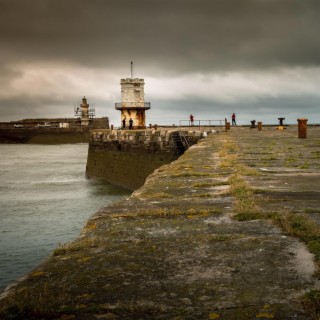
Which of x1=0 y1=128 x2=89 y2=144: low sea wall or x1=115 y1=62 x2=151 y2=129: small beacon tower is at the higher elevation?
x1=115 y1=62 x2=151 y2=129: small beacon tower

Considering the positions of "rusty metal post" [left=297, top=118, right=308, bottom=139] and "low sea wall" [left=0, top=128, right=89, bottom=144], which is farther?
"low sea wall" [left=0, top=128, right=89, bottom=144]

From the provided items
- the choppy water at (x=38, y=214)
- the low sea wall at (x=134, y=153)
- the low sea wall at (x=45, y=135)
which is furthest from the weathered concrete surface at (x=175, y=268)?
the low sea wall at (x=45, y=135)

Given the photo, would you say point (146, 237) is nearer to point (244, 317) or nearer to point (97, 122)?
point (244, 317)

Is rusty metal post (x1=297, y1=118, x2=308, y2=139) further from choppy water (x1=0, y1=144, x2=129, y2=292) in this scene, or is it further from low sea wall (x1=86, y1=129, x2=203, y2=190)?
choppy water (x1=0, y1=144, x2=129, y2=292)

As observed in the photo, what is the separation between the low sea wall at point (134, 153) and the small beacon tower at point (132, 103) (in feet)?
52.7

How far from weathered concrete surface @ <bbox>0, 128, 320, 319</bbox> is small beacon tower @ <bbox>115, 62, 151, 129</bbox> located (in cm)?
3880

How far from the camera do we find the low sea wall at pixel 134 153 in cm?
2023

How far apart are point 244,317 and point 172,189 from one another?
3482 millimetres

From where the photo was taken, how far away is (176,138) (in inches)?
810

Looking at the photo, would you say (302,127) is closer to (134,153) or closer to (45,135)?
(134,153)

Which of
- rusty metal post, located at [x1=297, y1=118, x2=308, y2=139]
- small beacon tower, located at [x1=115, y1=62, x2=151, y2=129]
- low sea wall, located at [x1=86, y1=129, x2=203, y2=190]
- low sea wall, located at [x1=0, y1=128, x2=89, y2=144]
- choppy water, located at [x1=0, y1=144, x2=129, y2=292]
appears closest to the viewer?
choppy water, located at [x1=0, y1=144, x2=129, y2=292]

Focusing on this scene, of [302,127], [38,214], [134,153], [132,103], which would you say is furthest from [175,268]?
[132,103]

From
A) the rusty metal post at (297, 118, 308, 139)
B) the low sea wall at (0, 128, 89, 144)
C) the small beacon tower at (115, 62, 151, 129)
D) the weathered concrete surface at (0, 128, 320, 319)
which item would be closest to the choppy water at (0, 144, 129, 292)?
the weathered concrete surface at (0, 128, 320, 319)

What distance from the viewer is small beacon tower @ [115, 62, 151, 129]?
42.7 m
